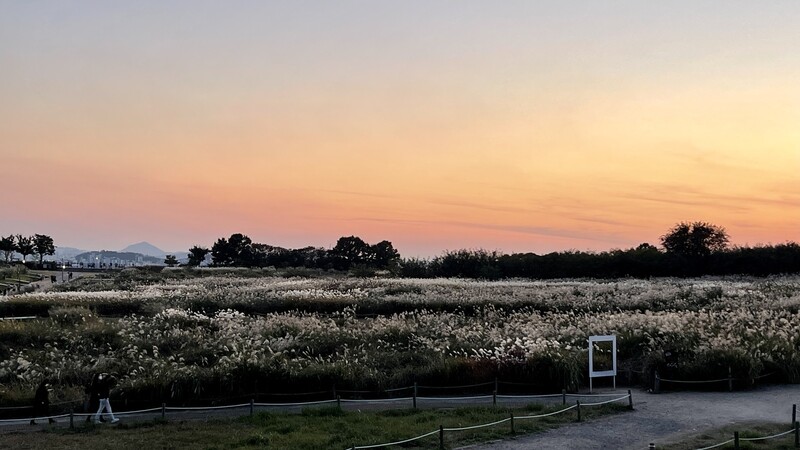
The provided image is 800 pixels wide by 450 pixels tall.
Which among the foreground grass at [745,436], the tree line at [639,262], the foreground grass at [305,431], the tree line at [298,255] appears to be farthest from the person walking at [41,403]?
the tree line at [298,255]

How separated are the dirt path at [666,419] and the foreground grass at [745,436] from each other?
0.26 metres

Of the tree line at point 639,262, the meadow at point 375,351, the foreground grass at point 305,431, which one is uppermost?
the tree line at point 639,262

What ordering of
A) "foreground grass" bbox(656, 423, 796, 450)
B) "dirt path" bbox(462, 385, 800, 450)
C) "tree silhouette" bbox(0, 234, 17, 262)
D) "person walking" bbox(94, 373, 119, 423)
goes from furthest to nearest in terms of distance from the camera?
"tree silhouette" bbox(0, 234, 17, 262) → "person walking" bbox(94, 373, 119, 423) → "dirt path" bbox(462, 385, 800, 450) → "foreground grass" bbox(656, 423, 796, 450)

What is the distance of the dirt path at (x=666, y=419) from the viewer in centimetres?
1275

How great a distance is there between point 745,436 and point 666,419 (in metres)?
1.81

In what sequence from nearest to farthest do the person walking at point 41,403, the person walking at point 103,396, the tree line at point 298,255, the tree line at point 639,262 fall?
the person walking at point 103,396, the person walking at point 41,403, the tree line at point 639,262, the tree line at point 298,255

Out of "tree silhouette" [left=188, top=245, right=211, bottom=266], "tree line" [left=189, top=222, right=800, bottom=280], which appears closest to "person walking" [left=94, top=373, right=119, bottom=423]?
"tree line" [left=189, top=222, right=800, bottom=280]

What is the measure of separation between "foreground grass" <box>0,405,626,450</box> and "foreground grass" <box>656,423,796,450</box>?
2352 mm

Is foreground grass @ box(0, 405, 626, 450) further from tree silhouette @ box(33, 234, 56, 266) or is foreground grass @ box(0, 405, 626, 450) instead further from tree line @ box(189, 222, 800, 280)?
tree silhouette @ box(33, 234, 56, 266)

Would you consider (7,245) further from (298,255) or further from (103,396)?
(103,396)

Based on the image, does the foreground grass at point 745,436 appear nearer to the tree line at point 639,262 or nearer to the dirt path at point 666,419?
the dirt path at point 666,419

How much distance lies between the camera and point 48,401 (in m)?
16.1

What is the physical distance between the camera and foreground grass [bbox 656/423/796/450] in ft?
40.5

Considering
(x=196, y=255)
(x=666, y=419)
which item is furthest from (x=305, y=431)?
(x=196, y=255)
